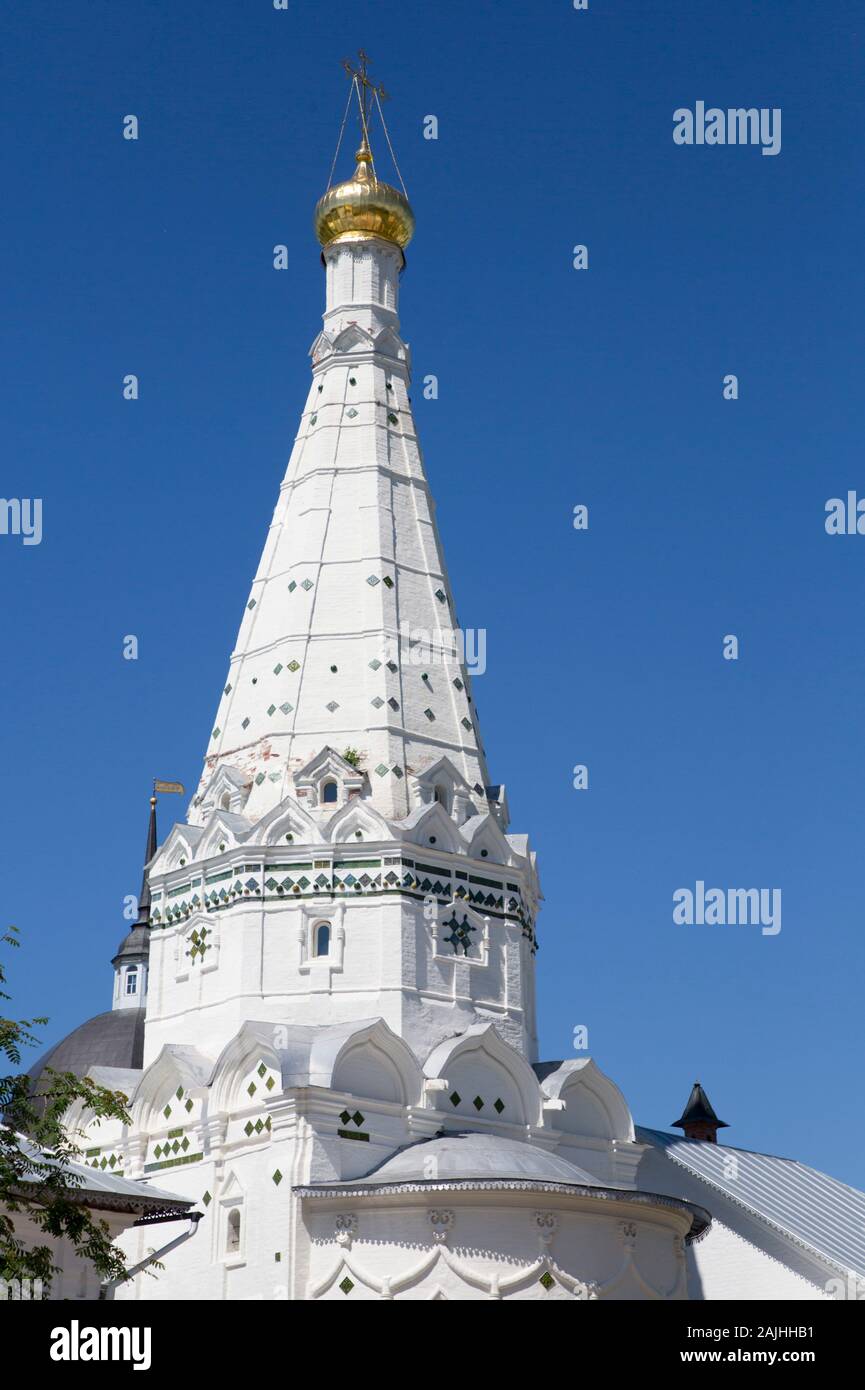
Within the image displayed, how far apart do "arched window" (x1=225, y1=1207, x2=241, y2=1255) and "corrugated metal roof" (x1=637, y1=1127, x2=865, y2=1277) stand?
22.7 ft

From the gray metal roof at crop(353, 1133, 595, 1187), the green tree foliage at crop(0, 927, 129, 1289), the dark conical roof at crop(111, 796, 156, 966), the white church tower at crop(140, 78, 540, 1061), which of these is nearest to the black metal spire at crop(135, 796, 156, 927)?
the dark conical roof at crop(111, 796, 156, 966)

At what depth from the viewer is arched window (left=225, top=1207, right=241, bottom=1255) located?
79.9 ft

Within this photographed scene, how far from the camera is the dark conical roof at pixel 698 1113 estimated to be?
37.0 meters

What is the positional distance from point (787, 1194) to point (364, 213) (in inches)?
683

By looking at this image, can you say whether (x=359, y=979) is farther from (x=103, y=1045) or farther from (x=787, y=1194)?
(x=787, y=1194)

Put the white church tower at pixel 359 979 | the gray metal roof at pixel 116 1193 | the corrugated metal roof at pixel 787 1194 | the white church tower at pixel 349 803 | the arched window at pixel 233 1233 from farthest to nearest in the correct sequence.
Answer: the corrugated metal roof at pixel 787 1194, the white church tower at pixel 349 803, the arched window at pixel 233 1233, the white church tower at pixel 359 979, the gray metal roof at pixel 116 1193

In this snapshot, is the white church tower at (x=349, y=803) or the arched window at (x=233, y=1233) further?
the white church tower at (x=349, y=803)

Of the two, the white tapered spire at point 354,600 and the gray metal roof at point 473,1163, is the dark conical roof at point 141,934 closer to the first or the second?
the white tapered spire at point 354,600

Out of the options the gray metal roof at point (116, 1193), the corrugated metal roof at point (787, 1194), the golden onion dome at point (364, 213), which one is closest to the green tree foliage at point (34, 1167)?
the gray metal roof at point (116, 1193)

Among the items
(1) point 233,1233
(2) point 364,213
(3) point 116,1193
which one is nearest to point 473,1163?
(1) point 233,1233

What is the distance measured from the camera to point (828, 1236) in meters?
30.0

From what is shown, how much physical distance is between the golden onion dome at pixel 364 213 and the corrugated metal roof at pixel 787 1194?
15109 millimetres
